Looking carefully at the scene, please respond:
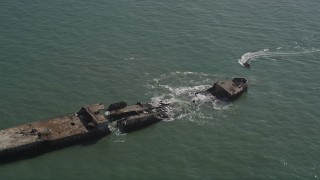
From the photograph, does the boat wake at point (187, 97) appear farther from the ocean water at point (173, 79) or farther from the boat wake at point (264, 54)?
the boat wake at point (264, 54)

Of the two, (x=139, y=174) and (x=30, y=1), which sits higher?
(x=30, y=1)

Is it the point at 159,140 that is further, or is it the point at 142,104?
the point at 142,104

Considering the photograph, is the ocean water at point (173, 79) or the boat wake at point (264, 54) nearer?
the ocean water at point (173, 79)

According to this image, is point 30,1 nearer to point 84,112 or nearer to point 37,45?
point 37,45

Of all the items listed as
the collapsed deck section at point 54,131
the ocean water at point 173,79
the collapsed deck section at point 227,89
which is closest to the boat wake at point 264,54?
the ocean water at point 173,79

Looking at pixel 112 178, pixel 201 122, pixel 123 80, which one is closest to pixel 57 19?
pixel 123 80

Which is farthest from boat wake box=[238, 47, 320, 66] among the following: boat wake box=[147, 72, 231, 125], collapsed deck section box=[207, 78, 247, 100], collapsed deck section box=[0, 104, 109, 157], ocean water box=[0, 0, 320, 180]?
collapsed deck section box=[0, 104, 109, 157]

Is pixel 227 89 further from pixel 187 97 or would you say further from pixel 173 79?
pixel 173 79
